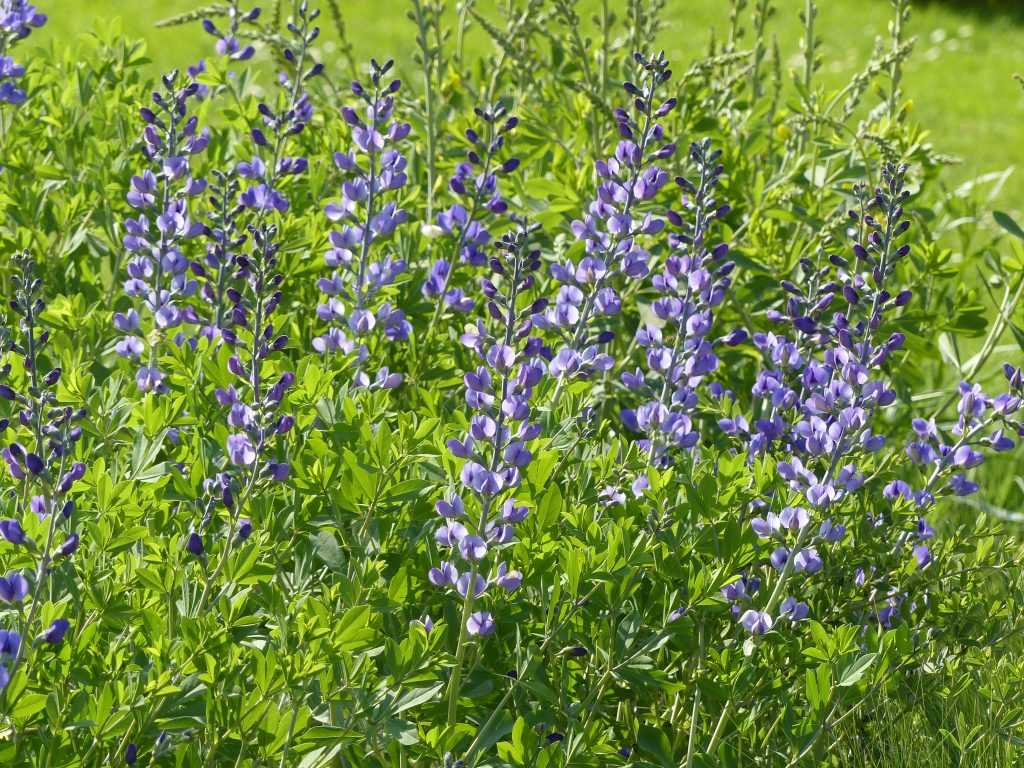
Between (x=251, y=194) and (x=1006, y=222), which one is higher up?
(x=251, y=194)

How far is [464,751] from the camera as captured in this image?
239 cm

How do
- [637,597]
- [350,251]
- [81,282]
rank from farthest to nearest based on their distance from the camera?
[81,282], [350,251], [637,597]

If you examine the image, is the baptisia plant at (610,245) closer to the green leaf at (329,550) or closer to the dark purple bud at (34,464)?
the green leaf at (329,550)

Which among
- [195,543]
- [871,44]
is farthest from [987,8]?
[195,543]

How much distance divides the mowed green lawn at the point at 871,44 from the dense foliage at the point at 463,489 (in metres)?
6.00

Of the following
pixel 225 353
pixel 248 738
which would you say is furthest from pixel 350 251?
pixel 248 738

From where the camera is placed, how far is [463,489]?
239cm

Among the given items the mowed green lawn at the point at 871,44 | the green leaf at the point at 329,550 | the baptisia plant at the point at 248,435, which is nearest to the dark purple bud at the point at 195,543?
the baptisia plant at the point at 248,435

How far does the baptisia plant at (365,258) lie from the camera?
281cm

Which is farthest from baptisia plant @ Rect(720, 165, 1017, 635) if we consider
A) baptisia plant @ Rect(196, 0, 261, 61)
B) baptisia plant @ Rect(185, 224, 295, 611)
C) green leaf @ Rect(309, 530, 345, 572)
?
baptisia plant @ Rect(196, 0, 261, 61)

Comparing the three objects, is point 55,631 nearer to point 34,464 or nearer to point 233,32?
point 34,464

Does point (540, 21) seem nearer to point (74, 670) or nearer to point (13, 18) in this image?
point (13, 18)

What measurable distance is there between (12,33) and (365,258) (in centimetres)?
137

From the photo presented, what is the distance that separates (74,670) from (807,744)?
1240mm
